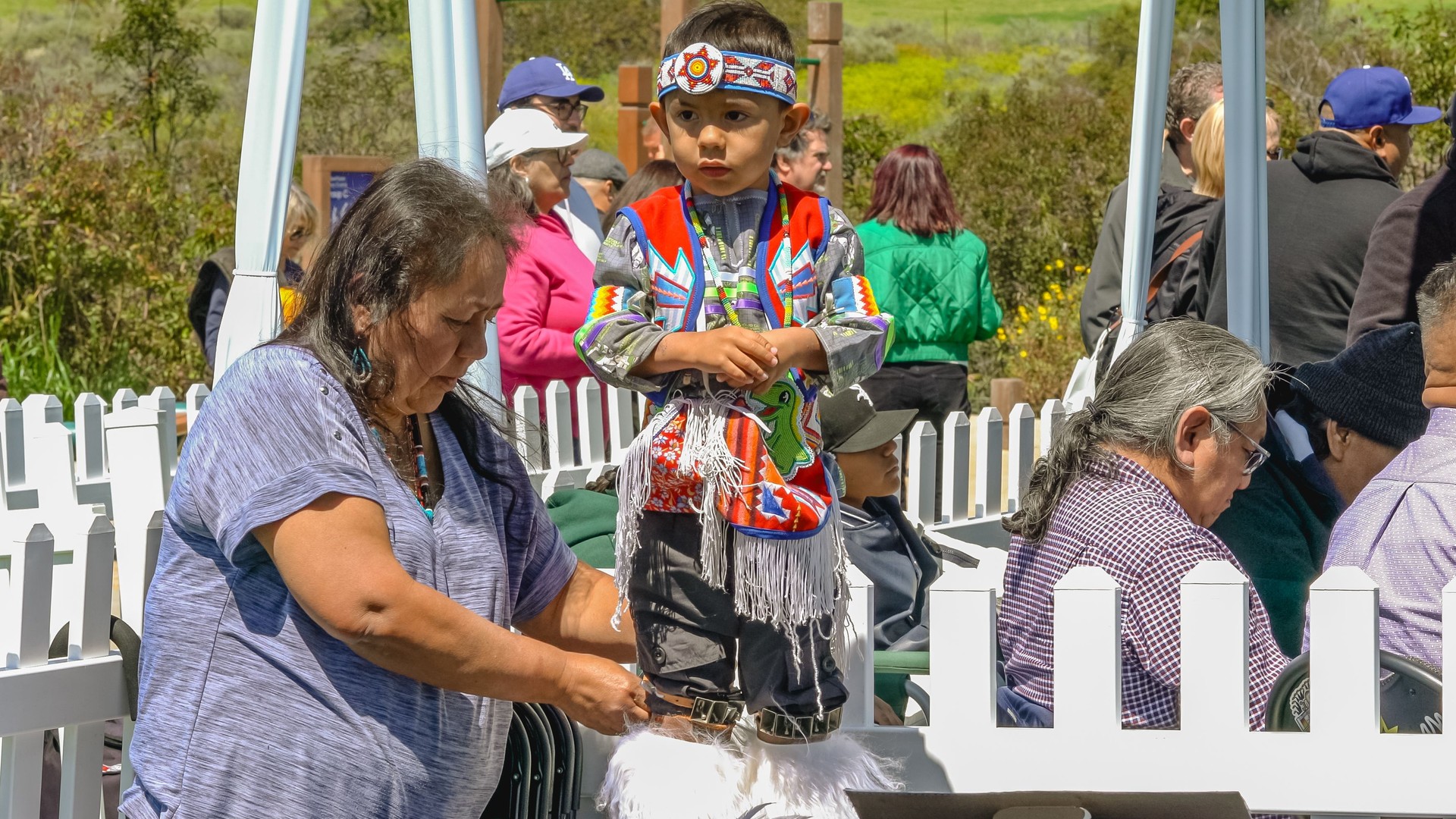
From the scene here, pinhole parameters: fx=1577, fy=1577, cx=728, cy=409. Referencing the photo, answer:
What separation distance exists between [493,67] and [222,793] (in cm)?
648

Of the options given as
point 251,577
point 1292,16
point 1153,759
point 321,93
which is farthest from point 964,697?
point 1292,16

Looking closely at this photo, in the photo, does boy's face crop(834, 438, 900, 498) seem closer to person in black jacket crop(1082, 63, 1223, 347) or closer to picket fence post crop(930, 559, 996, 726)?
picket fence post crop(930, 559, 996, 726)

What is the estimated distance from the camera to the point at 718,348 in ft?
7.29

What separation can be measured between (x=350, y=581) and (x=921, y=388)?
14.3ft

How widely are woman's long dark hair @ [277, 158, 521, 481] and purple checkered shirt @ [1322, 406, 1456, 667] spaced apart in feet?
4.85

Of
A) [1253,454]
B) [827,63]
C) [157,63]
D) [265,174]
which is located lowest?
[1253,454]

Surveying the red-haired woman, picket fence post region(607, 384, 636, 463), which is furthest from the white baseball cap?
the red-haired woman

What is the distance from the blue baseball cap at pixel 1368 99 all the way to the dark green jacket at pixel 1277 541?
209 cm

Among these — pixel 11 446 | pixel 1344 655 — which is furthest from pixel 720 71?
pixel 11 446

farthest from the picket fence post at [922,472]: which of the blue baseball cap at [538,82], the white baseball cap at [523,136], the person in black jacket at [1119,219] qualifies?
the blue baseball cap at [538,82]

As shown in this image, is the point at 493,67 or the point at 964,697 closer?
the point at 964,697

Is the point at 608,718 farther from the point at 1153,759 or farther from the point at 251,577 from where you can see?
the point at 1153,759

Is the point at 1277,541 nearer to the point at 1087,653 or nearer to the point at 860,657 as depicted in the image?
the point at 1087,653

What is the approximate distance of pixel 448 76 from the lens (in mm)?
2877
